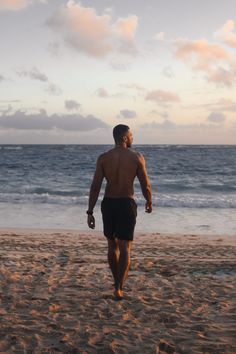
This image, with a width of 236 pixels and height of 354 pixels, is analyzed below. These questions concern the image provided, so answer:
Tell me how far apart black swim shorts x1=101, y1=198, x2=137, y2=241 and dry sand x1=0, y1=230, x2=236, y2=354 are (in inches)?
35.0

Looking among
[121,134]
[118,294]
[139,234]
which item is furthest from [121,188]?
[139,234]

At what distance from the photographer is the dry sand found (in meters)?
3.98

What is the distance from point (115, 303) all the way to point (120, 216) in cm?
109

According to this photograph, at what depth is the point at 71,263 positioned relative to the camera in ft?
24.2

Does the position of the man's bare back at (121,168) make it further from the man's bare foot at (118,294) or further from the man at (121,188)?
the man's bare foot at (118,294)

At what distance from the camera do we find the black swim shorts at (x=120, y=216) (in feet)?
16.5

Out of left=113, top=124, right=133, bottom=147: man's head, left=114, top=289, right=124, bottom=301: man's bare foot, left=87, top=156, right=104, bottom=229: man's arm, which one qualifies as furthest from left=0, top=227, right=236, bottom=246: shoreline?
left=113, top=124, right=133, bottom=147: man's head

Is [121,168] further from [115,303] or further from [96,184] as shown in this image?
[115,303]

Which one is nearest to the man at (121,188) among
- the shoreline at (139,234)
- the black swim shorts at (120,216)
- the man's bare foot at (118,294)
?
the black swim shorts at (120,216)

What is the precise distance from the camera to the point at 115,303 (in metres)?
5.11

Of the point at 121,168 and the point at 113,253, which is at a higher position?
the point at 121,168

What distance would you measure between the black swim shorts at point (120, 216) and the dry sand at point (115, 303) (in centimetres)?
89

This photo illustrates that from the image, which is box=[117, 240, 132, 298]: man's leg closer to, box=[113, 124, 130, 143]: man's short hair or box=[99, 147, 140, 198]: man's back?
box=[99, 147, 140, 198]: man's back

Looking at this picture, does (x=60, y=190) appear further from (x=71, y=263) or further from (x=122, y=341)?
(x=122, y=341)
